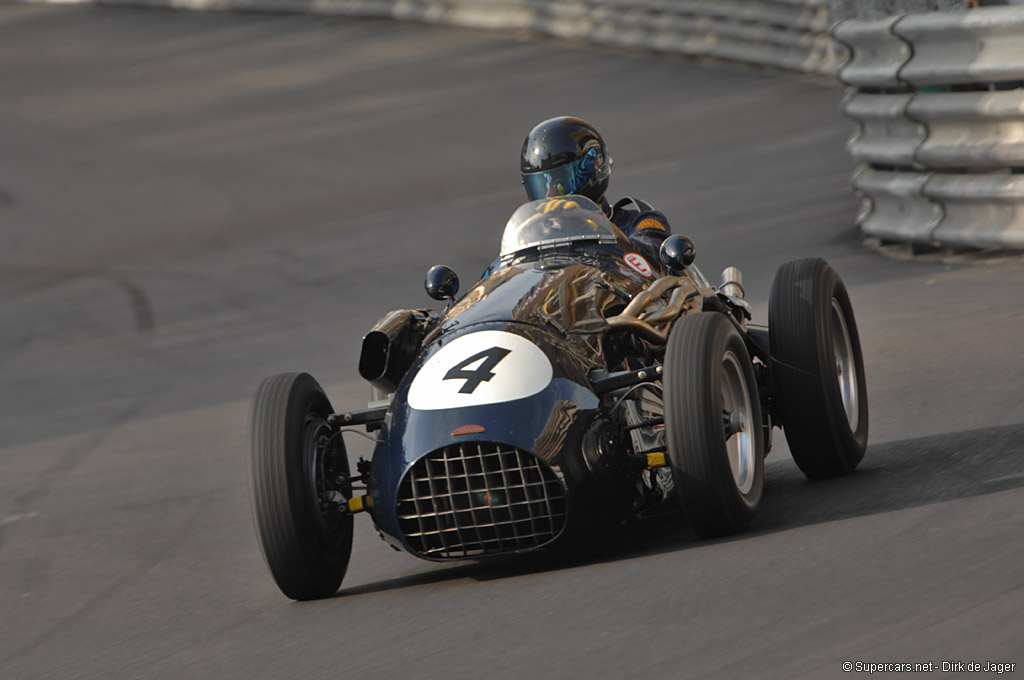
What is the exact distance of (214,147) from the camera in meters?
19.8

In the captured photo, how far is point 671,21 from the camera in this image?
21.6 metres

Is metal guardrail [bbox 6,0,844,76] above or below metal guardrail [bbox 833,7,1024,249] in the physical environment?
below

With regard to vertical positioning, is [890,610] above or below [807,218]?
above

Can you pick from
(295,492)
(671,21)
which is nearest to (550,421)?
(295,492)

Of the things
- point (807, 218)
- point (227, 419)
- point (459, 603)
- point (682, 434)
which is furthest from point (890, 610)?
point (807, 218)

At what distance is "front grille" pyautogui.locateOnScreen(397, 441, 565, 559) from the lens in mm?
5277

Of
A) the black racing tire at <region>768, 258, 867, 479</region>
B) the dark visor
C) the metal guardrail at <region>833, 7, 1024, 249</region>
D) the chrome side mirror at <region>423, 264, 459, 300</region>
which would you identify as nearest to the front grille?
the black racing tire at <region>768, 258, 867, 479</region>

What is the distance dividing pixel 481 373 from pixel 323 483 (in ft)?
2.44

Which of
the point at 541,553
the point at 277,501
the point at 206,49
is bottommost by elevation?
the point at 206,49

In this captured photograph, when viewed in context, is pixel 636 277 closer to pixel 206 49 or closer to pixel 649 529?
pixel 649 529

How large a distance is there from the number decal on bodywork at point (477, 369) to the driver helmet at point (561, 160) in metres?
1.83

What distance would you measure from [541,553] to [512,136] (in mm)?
13109

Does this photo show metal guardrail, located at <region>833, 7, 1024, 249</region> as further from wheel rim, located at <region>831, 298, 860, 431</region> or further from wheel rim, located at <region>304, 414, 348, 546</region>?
wheel rim, located at <region>304, 414, 348, 546</region>

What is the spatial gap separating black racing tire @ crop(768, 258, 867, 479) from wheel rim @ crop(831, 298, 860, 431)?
0.29 metres
